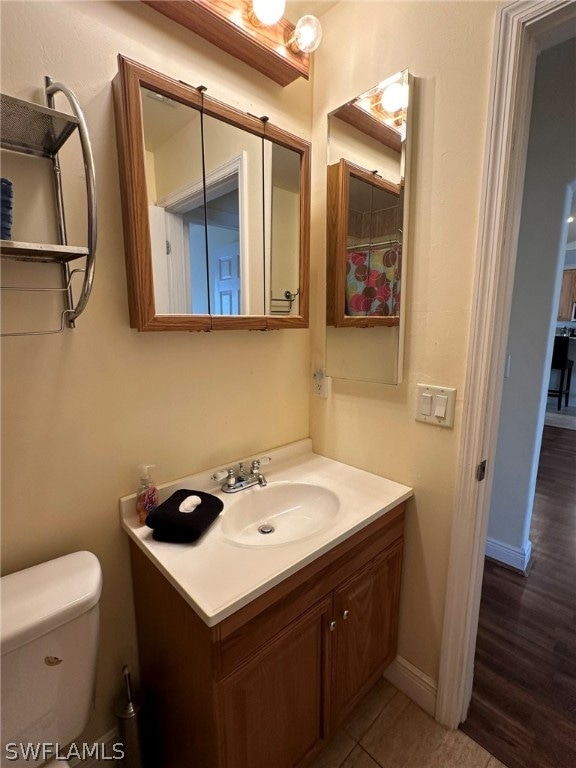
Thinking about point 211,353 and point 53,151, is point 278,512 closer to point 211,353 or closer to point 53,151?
point 211,353

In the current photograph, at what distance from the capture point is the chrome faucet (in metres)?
1.26

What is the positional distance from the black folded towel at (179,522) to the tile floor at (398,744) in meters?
0.94

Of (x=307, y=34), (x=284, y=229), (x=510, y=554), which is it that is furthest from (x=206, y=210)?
(x=510, y=554)

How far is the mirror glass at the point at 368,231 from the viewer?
1.18 m

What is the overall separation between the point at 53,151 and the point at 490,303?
47.6 inches

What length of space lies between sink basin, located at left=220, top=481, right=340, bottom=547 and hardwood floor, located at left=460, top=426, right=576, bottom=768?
925 mm

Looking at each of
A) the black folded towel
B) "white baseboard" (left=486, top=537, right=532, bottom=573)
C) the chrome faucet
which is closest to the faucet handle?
the chrome faucet

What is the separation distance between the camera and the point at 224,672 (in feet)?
2.67

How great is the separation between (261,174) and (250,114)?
0.17 m

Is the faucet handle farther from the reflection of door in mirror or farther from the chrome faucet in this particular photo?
the reflection of door in mirror

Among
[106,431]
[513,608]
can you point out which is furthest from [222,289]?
[513,608]

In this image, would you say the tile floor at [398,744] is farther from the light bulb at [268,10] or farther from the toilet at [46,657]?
the light bulb at [268,10]

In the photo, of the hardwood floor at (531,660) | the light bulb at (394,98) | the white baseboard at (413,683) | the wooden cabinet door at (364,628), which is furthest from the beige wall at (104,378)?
the hardwood floor at (531,660)

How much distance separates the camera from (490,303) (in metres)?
1.03
